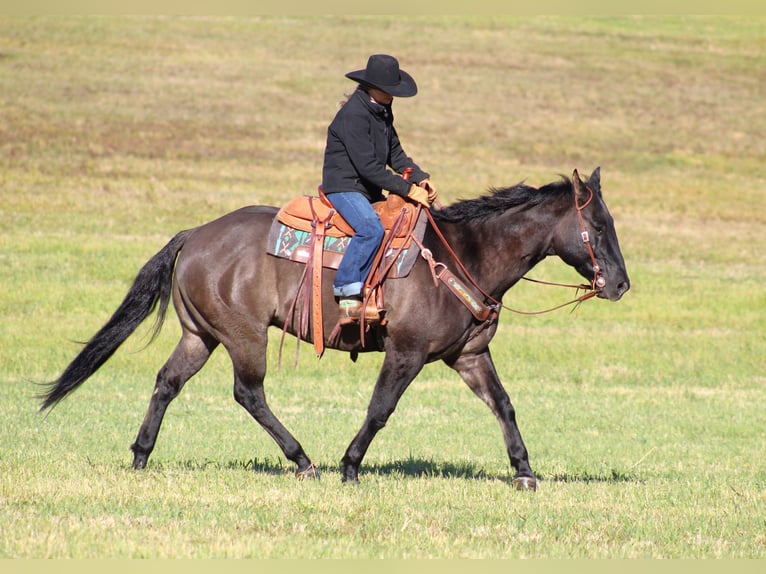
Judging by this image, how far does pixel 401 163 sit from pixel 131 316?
8.74 ft

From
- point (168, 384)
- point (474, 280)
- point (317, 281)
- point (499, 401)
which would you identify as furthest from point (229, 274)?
point (499, 401)

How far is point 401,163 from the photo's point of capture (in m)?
9.15

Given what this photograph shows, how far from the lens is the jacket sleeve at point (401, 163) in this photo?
353 inches

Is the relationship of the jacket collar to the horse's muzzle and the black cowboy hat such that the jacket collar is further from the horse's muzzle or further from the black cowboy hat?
the horse's muzzle

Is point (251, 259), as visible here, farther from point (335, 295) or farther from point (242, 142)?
point (242, 142)

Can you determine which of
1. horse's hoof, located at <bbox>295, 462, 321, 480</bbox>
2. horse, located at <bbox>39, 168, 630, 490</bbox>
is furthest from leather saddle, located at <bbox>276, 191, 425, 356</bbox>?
horse's hoof, located at <bbox>295, 462, 321, 480</bbox>

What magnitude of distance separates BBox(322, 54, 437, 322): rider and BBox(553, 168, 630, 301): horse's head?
1.15 meters

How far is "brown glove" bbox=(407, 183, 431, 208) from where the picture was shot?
8.64 m

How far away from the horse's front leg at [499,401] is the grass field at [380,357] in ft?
0.87

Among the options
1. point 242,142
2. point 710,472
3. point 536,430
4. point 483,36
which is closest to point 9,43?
point 242,142

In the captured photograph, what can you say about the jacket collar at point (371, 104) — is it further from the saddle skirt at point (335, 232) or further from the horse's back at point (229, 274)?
the horse's back at point (229, 274)

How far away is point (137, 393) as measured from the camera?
14453 millimetres

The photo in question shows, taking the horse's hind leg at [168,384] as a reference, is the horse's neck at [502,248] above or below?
above

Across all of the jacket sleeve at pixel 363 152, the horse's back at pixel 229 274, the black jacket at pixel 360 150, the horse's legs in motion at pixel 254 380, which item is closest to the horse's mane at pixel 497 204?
the black jacket at pixel 360 150
